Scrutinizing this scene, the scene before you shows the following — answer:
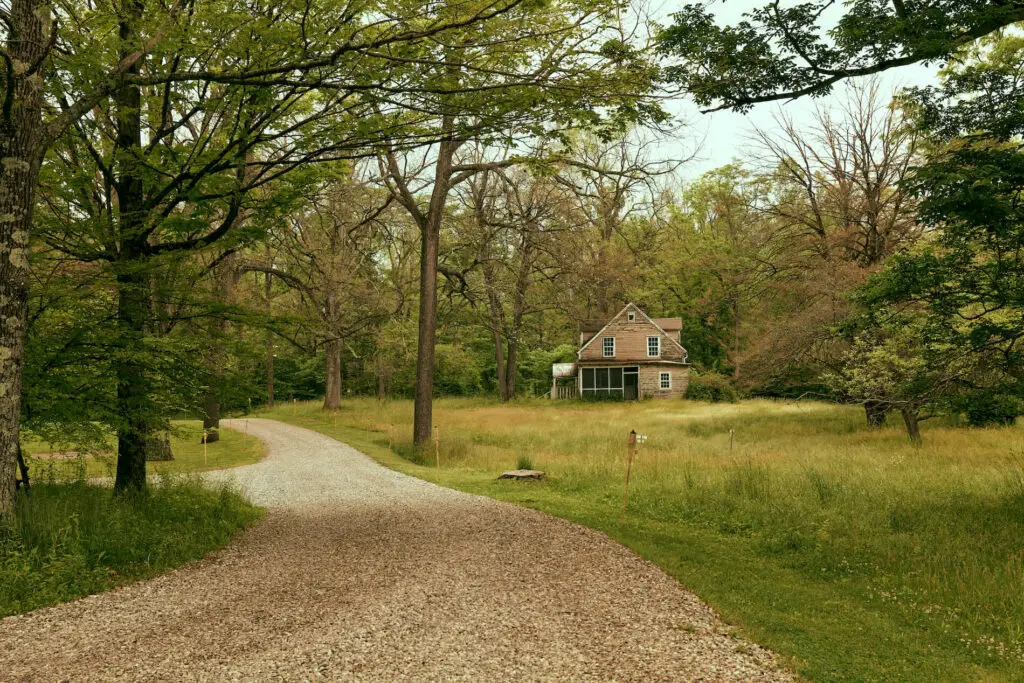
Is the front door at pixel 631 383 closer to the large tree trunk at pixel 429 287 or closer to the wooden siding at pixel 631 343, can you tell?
the wooden siding at pixel 631 343

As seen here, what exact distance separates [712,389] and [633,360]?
5.56 meters

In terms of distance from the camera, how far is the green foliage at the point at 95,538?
267 inches

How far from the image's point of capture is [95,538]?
7.74 m

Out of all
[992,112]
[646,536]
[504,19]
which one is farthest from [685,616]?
[992,112]

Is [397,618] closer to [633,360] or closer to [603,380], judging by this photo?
[633,360]

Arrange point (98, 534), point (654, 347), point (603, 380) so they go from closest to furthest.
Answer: point (98, 534), point (654, 347), point (603, 380)

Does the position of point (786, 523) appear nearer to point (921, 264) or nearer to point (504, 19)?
point (921, 264)

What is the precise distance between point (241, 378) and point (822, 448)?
16.3 meters

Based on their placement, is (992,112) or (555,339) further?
(555,339)

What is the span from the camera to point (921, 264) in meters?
9.55

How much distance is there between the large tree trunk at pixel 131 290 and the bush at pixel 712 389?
36.5 m

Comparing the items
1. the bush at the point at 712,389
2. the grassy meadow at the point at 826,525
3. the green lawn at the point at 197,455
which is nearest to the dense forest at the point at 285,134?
the grassy meadow at the point at 826,525

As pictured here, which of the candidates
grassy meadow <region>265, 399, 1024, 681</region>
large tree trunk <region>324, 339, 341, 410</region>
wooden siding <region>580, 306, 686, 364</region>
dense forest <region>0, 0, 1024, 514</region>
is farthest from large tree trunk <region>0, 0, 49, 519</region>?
wooden siding <region>580, 306, 686, 364</region>

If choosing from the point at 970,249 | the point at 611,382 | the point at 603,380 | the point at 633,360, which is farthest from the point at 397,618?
the point at 603,380
